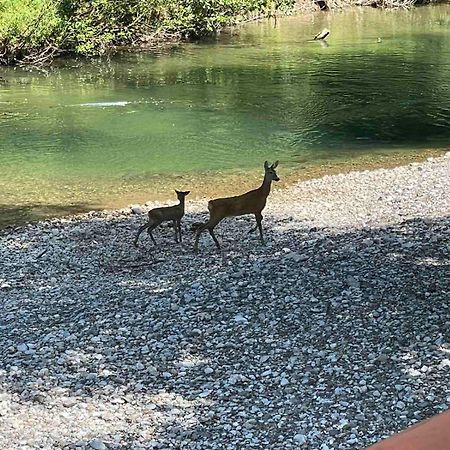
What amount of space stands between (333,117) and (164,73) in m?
10.2

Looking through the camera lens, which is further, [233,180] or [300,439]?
[233,180]

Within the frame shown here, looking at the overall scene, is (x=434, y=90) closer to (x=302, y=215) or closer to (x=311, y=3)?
(x=302, y=215)

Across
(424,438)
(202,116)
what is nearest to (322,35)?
(202,116)

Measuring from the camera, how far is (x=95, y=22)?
37.3 meters

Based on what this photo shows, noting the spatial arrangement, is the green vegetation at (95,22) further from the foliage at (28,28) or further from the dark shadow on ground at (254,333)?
the dark shadow on ground at (254,333)

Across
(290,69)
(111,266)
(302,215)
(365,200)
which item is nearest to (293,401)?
(111,266)

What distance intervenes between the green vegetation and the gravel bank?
23609 mm

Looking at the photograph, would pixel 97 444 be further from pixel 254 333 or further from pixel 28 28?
pixel 28 28

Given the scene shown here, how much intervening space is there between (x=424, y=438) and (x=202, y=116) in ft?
74.0

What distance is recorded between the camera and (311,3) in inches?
2157

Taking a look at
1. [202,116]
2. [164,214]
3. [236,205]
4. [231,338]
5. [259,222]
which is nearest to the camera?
[231,338]

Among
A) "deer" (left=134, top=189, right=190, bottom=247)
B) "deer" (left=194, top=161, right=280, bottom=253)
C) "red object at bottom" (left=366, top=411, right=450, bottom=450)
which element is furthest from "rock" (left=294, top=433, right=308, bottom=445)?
"deer" (left=134, top=189, right=190, bottom=247)

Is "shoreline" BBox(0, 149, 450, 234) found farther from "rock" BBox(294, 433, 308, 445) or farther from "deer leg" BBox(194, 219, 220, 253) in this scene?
"rock" BBox(294, 433, 308, 445)

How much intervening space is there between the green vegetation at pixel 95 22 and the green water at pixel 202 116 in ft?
4.41
